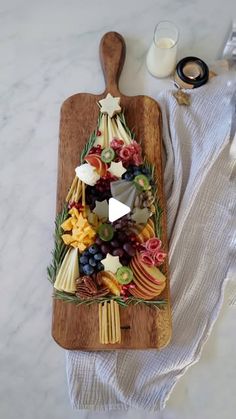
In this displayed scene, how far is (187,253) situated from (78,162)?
0.91ft

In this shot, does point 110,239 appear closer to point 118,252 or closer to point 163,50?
point 118,252

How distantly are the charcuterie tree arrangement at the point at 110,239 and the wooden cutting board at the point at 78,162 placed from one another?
0.06 feet

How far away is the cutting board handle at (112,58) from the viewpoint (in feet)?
3.43

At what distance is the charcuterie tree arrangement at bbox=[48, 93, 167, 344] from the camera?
2.87ft

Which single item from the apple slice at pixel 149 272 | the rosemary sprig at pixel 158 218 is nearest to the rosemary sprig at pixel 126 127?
the rosemary sprig at pixel 158 218

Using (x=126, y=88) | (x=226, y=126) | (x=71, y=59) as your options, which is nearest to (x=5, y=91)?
(x=71, y=59)

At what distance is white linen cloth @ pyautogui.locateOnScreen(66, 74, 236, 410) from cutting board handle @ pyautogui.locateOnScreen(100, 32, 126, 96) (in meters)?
0.10

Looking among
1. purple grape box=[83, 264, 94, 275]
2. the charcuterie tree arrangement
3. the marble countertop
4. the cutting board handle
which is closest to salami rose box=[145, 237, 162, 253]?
the charcuterie tree arrangement

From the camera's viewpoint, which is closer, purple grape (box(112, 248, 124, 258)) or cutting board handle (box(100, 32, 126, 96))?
purple grape (box(112, 248, 124, 258))

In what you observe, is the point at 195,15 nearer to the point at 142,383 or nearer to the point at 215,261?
the point at 215,261

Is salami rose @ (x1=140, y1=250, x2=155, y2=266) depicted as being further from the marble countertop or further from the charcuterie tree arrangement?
the marble countertop

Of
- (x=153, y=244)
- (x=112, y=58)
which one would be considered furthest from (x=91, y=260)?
(x=112, y=58)

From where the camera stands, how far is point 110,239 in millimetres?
882

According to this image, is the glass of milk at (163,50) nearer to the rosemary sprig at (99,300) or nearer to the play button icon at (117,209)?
the play button icon at (117,209)
